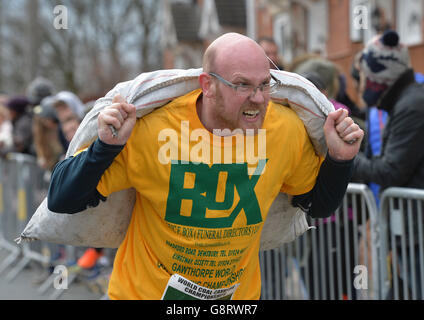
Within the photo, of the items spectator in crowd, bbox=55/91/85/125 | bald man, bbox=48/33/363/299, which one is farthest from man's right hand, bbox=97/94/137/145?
spectator in crowd, bbox=55/91/85/125

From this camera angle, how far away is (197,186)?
260cm

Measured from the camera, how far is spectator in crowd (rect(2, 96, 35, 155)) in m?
8.57

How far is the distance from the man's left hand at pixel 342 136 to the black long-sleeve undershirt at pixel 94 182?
0.05 m

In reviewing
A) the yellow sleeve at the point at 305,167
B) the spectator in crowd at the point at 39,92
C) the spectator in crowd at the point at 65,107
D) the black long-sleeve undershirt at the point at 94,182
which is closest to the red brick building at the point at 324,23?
the yellow sleeve at the point at 305,167

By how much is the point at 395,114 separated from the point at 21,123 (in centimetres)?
597

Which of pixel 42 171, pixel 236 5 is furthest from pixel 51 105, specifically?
pixel 236 5

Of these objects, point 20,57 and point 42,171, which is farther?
point 20,57

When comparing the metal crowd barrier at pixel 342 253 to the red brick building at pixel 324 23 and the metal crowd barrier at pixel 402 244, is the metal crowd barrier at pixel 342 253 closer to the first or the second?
the metal crowd barrier at pixel 402 244

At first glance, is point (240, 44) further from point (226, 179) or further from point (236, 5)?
point (236, 5)

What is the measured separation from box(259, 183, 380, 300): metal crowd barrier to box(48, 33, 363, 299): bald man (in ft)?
5.40

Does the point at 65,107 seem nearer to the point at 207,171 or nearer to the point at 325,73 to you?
the point at 325,73

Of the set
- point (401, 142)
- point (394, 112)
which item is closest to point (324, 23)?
point (394, 112)

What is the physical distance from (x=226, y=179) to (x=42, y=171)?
5.46 m
